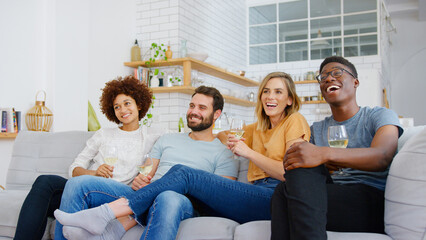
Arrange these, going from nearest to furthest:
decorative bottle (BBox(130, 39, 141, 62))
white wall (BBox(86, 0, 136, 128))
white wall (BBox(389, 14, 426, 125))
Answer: white wall (BBox(86, 0, 136, 128))
decorative bottle (BBox(130, 39, 141, 62))
white wall (BBox(389, 14, 426, 125))

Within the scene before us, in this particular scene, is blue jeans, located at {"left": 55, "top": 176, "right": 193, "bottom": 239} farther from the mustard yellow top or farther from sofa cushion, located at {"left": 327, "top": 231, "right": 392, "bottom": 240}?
sofa cushion, located at {"left": 327, "top": 231, "right": 392, "bottom": 240}

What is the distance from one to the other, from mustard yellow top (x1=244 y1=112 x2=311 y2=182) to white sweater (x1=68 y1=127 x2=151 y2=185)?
0.76 metres

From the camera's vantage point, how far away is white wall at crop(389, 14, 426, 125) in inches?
340

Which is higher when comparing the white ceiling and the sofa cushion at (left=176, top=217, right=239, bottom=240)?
the white ceiling

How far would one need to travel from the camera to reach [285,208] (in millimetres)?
1619

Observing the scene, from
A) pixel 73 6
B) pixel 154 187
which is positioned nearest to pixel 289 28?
pixel 73 6

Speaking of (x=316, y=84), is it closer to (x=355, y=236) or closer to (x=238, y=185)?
(x=238, y=185)

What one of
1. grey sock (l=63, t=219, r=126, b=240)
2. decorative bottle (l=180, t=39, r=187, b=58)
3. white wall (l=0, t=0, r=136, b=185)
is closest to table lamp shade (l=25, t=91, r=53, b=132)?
white wall (l=0, t=0, r=136, b=185)

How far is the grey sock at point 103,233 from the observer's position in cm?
197

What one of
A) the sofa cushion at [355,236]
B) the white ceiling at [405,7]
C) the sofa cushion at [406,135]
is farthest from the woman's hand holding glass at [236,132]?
the white ceiling at [405,7]

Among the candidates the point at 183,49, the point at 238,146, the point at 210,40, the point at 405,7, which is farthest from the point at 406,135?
the point at 405,7

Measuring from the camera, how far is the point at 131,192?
2.20m

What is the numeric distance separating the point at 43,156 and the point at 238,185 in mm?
1668

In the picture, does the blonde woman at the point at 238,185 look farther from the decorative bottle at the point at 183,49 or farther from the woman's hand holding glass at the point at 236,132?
the decorative bottle at the point at 183,49
